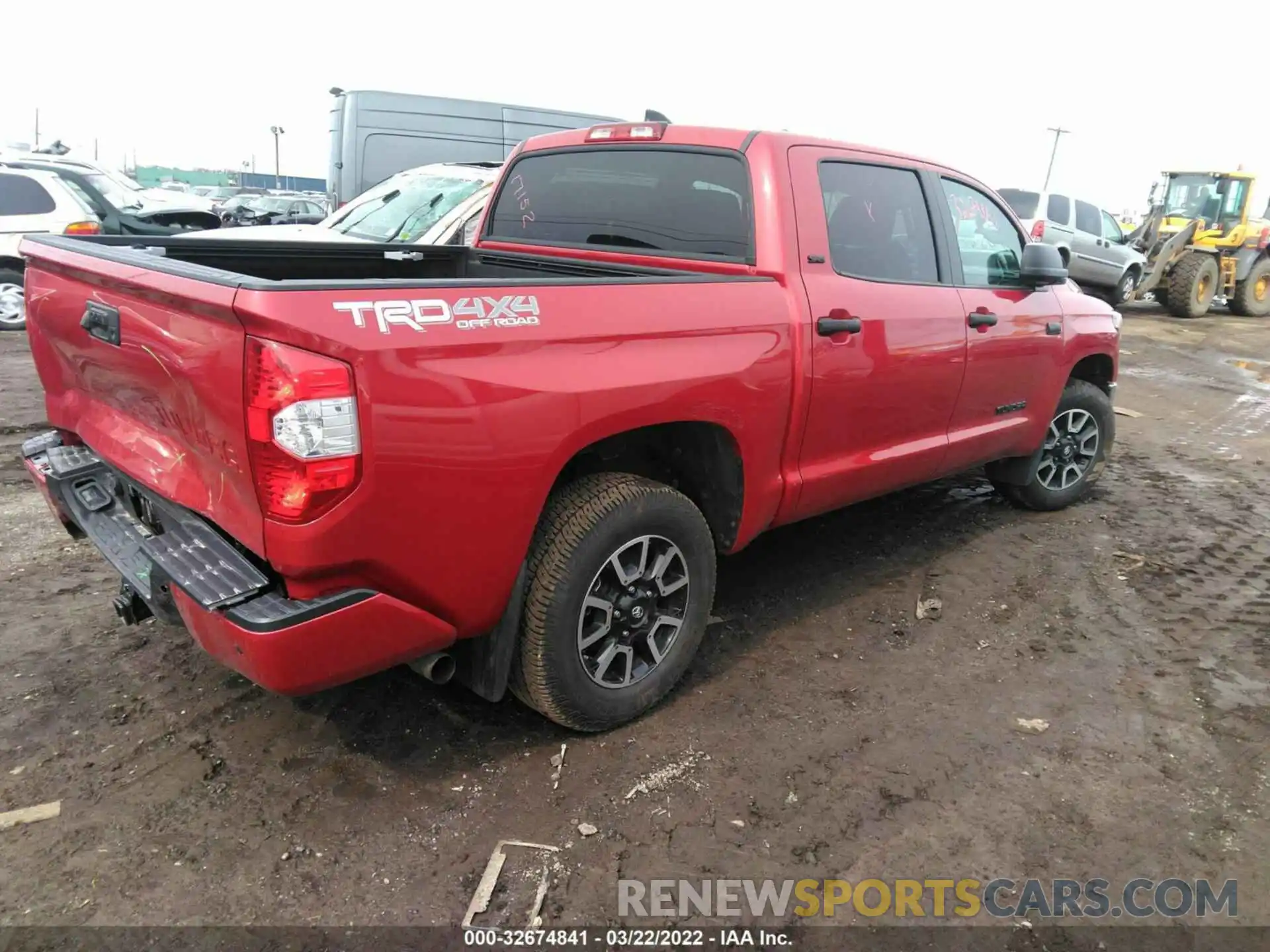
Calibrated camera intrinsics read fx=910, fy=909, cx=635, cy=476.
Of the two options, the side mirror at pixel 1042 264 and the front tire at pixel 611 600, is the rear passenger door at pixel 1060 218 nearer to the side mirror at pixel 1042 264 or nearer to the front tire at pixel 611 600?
the side mirror at pixel 1042 264

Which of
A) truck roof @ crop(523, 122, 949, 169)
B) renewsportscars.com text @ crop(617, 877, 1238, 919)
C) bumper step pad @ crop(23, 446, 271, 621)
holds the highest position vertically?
truck roof @ crop(523, 122, 949, 169)

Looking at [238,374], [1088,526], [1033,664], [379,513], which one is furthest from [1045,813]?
[1088,526]

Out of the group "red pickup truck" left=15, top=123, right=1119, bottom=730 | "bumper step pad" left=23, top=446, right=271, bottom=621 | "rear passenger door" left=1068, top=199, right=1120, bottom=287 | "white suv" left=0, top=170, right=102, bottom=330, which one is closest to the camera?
"red pickup truck" left=15, top=123, right=1119, bottom=730

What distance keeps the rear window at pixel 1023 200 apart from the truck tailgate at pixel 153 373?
45.9ft

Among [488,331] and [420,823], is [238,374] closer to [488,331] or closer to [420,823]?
[488,331]

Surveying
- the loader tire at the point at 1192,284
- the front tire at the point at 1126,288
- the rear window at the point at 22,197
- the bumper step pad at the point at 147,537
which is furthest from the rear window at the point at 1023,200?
the bumper step pad at the point at 147,537

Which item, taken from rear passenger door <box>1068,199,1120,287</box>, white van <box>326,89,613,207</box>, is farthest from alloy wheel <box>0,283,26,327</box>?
rear passenger door <box>1068,199,1120,287</box>

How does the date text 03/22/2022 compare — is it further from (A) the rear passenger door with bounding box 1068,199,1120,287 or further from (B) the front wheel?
(A) the rear passenger door with bounding box 1068,199,1120,287

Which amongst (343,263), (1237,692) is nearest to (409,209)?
(343,263)

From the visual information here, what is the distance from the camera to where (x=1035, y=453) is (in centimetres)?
501

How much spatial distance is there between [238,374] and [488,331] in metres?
0.60

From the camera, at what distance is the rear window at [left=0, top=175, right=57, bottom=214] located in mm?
9406

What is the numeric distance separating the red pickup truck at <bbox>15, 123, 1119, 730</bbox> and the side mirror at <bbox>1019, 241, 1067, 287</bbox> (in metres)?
0.02

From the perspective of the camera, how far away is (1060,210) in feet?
47.4
